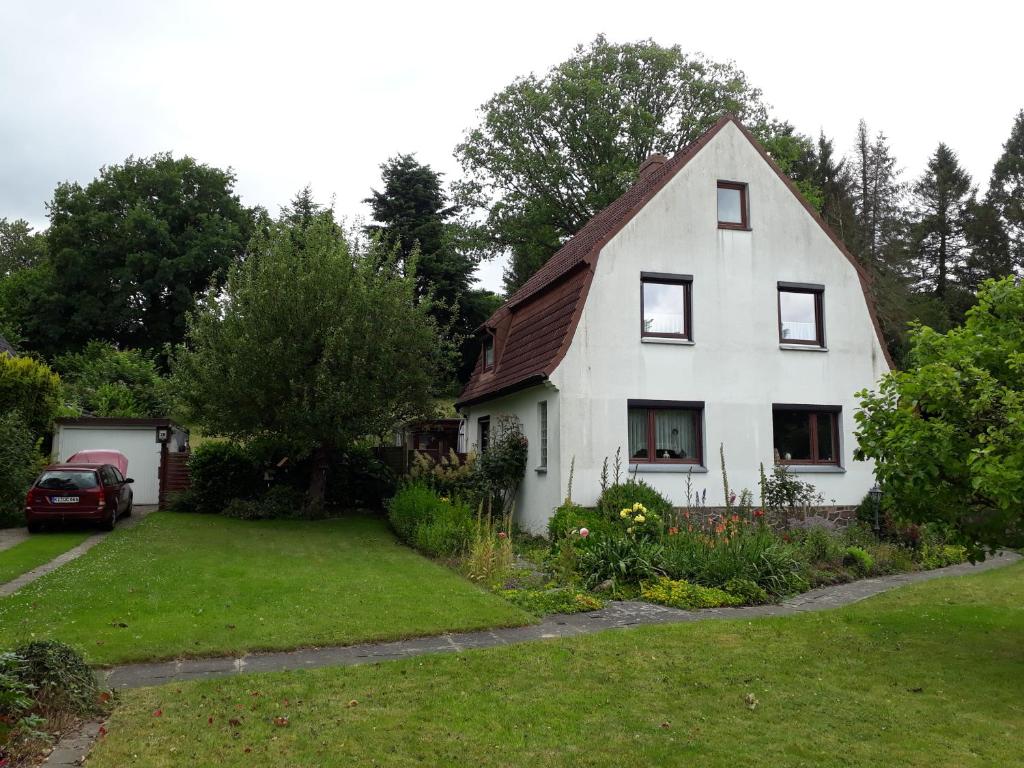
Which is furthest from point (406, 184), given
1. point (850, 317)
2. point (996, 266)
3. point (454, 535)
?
point (996, 266)

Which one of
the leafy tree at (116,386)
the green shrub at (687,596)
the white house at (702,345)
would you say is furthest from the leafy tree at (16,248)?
the green shrub at (687,596)

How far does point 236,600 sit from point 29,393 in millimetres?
15960

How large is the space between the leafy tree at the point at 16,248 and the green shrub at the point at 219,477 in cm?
4198

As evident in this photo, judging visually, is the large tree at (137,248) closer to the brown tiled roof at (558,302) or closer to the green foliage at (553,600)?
the brown tiled roof at (558,302)

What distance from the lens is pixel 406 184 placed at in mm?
38219

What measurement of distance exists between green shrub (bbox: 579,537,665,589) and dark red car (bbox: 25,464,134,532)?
450 inches

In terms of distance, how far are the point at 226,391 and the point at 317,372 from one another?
91.8 inches

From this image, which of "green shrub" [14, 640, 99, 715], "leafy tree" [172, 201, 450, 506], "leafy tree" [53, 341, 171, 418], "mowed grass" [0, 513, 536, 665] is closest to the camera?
"green shrub" [14, 640, 99, 715]

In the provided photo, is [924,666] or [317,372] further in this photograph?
[317,372]

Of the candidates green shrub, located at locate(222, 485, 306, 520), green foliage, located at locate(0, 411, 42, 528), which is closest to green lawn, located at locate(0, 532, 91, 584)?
green foliage, located at locate(0, 411, 42, 528)

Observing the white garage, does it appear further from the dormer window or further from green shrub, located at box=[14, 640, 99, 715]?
green shrub, located at box=[14, 640, 99, 715]

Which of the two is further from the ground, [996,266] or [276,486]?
[996,266]

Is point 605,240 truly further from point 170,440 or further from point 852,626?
point 170,440

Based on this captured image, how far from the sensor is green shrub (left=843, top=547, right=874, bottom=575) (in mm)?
13016
